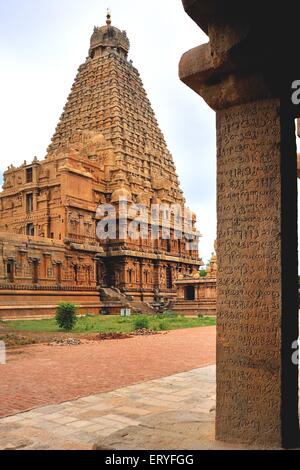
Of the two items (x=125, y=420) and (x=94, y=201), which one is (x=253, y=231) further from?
(x=94, y=201)

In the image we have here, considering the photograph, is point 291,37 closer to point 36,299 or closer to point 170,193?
point 36,299

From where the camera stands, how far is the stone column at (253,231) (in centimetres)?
399

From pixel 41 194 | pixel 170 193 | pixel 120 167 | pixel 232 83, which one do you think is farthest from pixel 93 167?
pixel 232 83

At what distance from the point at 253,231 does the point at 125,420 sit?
11.0 ft

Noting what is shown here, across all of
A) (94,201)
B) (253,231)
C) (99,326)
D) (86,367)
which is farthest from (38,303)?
(253,231)

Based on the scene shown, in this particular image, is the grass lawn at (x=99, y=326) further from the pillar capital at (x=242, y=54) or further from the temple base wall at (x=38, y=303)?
the pillar capital at (x=242, y=54)

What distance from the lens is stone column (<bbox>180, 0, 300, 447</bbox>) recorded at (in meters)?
3.99

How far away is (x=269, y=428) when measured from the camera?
3963 mm

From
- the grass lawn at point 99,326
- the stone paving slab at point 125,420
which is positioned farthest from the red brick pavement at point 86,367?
the grass lawn at point 99,326

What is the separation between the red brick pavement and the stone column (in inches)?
156

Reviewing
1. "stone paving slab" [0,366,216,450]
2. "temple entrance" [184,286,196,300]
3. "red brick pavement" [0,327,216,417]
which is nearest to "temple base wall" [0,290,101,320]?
"temple entrance" [184,286,196,300]

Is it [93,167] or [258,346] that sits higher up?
[93,167]

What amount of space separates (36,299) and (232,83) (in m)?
31.4

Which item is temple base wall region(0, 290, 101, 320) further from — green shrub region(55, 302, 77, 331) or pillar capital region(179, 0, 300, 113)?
pillar capital region(179, 0, 300, 113)
